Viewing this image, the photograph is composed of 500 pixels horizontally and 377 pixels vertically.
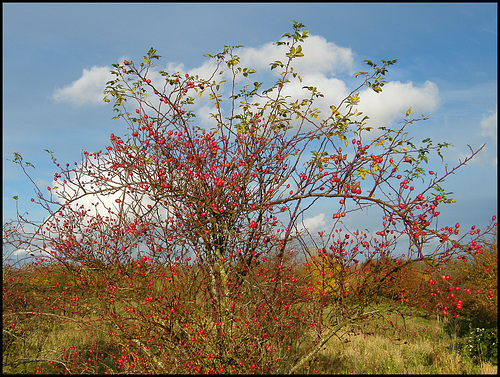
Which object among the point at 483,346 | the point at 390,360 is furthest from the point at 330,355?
the point at 483,346

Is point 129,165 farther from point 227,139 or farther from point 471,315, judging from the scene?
point 471,315

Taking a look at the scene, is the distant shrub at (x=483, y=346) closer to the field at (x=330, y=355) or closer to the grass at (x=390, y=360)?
the field at (x=330, y=355)

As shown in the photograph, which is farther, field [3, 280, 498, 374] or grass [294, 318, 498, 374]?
grass [294, 318, 498, 374]

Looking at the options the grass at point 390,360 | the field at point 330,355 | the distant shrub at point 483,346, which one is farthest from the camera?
the distant shrub at point 483,346

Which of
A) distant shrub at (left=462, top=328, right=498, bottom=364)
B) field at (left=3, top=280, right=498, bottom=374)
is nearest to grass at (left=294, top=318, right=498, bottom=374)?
field at (left=3, top=280, right=498, bottom=374)

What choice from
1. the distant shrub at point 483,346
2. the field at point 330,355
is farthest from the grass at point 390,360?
the distant shrub at point 483,346

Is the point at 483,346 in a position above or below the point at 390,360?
above

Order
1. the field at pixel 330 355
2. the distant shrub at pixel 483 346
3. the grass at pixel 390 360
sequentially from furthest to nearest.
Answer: the distant shrub at pixel 483 346
the grass at pixel 390 360
the field at pixel 330 355

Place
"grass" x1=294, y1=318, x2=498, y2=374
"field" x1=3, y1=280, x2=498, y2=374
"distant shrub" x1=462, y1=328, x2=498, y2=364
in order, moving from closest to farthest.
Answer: "field" x1=3, y1=280, x2=498, y2=374 → "grass" x1=294, y1=318, x2=498, y2=374 → "distant shrub" x1=462, y1=328, x2=498, y2=364

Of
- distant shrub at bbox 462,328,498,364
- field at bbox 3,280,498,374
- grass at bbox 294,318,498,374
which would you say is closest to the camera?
field at bbox 3,280,498,374

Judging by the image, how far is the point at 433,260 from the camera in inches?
137

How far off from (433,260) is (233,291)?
217 centimetres

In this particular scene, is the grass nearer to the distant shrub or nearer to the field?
the field

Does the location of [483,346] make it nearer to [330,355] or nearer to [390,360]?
[390,360]
